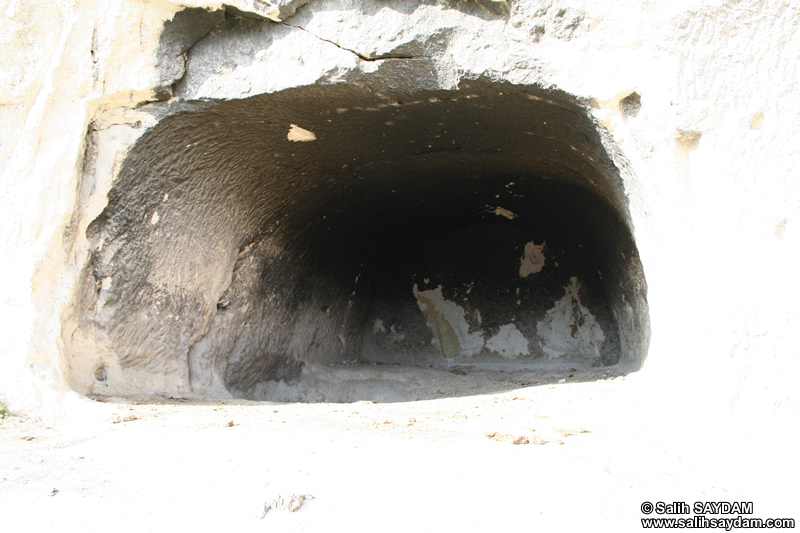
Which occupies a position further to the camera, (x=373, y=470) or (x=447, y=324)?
(x=447, y=324)

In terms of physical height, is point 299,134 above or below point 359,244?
above

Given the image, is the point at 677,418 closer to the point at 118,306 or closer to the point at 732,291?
the point at 732,291

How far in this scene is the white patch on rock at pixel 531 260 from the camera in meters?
4.53

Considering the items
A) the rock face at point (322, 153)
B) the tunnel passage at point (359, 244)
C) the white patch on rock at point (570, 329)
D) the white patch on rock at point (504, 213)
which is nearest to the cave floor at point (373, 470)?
the rock face at point (322, 153)

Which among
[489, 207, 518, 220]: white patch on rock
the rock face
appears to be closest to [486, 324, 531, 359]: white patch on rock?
[489, 207, 518, 220]: white patch on rock

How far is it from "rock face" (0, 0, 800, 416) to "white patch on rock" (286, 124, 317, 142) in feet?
0.10

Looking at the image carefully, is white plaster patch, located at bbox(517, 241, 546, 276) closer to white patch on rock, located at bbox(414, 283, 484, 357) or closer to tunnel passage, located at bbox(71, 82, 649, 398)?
tunnel passage, located at bbox(71, 82, 649, 398)

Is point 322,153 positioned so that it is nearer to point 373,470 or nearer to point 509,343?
point 373,470

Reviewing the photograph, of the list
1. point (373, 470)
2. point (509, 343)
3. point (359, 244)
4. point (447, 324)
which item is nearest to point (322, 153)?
point (359, 244)

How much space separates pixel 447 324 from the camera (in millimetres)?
4730

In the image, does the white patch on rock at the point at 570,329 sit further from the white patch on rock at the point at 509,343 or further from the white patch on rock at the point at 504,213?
the white patch on rock at the point at 504,213

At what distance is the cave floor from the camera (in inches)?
44.8

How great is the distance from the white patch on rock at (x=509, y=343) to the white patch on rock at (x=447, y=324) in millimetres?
105

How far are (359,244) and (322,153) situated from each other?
53.0 inches
